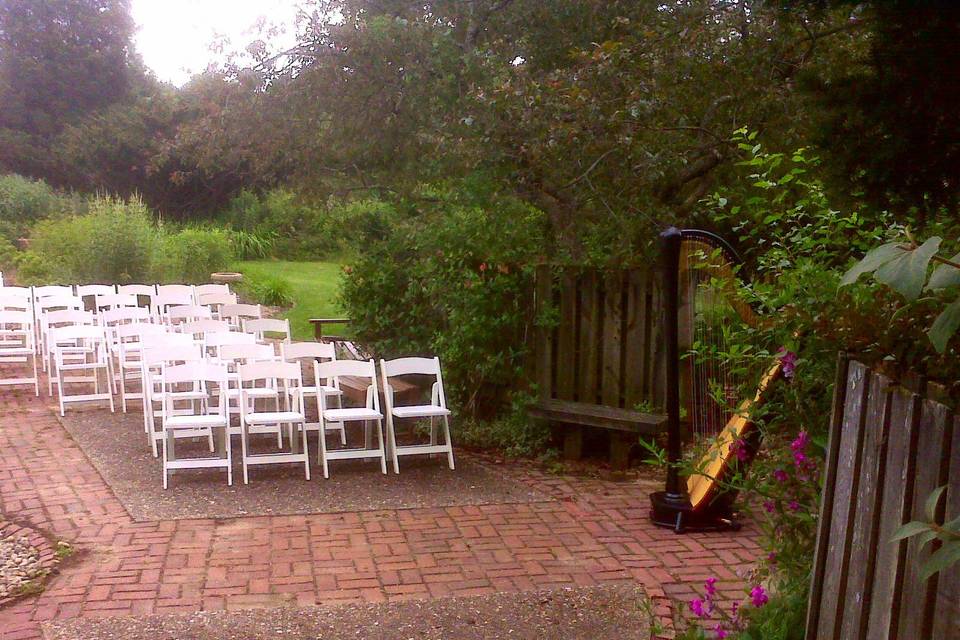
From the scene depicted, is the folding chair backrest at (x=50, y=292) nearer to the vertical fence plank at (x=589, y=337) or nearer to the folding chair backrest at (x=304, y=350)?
the folding chair backrest at (x=304, y=350)

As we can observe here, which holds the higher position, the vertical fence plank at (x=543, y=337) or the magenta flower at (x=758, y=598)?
the vertical fence plank at (x=543, y=337)

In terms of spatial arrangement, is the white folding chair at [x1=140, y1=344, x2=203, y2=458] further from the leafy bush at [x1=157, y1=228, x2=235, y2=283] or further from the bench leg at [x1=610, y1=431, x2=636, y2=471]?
the leafy bush at [x1=157, y1=228, x2=235, y2=283]

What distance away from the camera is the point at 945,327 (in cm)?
192

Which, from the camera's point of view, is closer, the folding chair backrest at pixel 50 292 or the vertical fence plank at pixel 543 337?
the vertical fence plank at pixel 543 337

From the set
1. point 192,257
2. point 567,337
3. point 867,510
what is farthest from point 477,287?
point 192,257

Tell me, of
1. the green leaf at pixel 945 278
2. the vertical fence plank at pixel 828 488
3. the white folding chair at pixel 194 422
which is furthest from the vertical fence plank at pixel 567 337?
the green leaf at pixel 945 278

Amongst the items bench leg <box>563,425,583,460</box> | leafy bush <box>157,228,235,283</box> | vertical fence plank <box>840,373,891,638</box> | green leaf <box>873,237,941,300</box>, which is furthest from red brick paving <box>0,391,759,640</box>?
leafy bush <box>157,228,235,283</box>

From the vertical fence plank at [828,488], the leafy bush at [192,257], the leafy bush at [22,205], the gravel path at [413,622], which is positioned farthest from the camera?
the leafy bush at [22,205]

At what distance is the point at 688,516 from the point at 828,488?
125 inches

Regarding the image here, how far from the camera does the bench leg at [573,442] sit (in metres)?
7.98

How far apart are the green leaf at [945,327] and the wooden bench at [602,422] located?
17.9ft

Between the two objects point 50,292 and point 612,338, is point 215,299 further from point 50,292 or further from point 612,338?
point 612,338

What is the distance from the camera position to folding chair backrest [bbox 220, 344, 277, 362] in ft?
26.0

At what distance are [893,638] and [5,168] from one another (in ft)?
114
